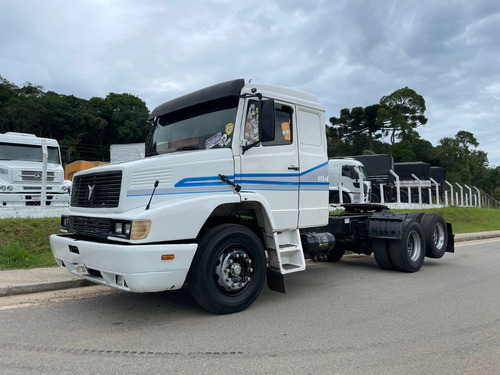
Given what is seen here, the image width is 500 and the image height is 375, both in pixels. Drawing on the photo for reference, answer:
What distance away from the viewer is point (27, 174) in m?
11.6

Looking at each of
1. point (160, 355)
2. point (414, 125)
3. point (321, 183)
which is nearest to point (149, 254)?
point (160, 355)

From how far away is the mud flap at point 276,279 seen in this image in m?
5.41

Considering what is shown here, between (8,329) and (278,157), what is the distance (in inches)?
151

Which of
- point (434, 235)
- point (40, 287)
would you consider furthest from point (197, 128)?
point (434, 235)

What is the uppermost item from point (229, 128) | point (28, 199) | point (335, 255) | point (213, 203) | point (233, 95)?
point (233, 95)

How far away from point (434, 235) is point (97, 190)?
22.8ft

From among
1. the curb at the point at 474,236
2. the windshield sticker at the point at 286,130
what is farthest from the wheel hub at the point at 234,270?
the curb at the point at 474,236

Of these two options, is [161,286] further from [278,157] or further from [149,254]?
[278,157]

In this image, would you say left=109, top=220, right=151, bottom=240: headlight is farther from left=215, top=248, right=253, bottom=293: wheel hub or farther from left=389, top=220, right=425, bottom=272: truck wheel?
left=389, top=220, right=425, bottom=272: truck wheel

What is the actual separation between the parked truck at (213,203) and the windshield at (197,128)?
16mm

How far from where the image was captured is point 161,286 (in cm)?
438

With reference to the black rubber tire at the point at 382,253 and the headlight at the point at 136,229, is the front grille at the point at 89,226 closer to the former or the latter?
the headlight at the point at 136,229

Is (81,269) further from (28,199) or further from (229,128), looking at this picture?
(28,199)

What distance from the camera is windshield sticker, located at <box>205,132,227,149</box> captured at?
17.3ft
